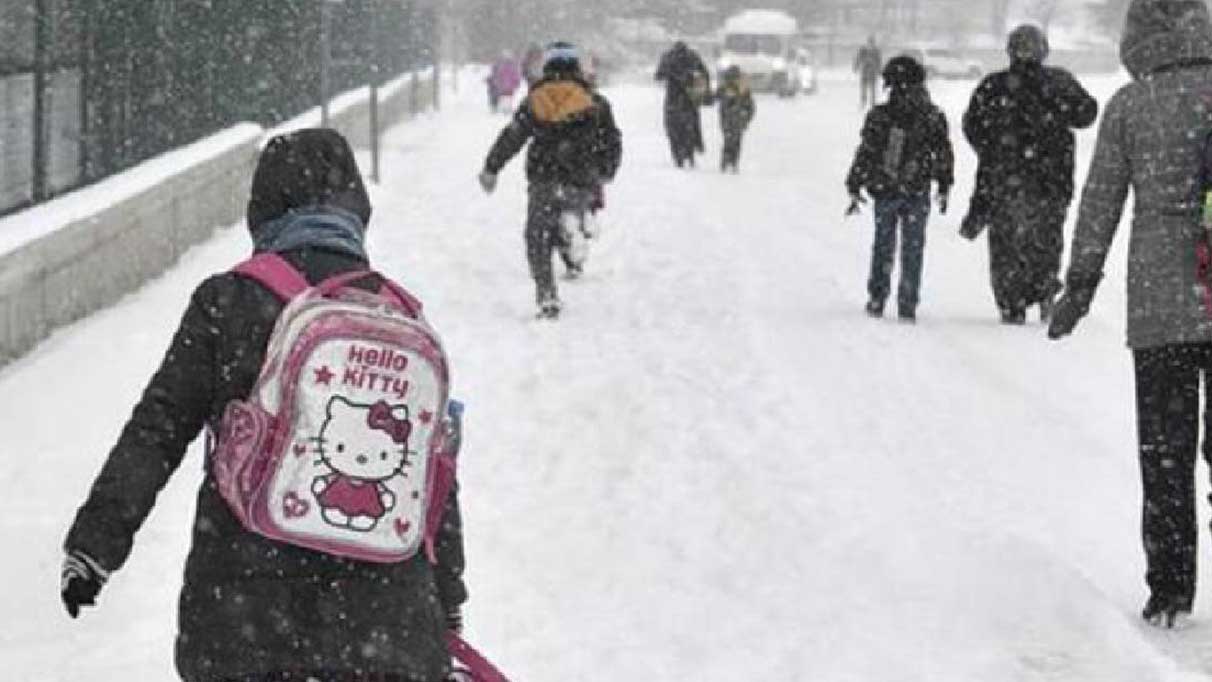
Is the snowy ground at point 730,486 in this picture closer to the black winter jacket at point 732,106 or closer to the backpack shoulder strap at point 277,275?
the backpack shoulder strap at point 277,275

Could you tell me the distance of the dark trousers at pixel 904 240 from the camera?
13.3 meters

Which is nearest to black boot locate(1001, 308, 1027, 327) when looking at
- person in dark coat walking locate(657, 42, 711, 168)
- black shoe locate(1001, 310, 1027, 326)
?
black shoe locate(1001, 310, 1027, 326)

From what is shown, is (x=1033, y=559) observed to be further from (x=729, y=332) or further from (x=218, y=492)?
(x=729, y=332)

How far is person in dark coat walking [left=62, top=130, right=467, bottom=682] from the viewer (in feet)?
11.6

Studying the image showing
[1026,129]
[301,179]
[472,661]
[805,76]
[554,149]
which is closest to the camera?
[301,179]

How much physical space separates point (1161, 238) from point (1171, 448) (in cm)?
62

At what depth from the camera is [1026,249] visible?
42.8 ft

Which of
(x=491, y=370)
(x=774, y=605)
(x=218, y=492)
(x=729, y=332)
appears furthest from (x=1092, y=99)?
(x=218, y=492)

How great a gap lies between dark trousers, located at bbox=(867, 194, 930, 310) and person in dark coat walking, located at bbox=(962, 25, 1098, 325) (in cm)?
45

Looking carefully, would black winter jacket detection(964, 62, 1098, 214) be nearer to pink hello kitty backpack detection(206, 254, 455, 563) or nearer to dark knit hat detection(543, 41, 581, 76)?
dark knit hat detection(543, 41, 581, 76)

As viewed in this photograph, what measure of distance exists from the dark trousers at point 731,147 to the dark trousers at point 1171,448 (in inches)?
828

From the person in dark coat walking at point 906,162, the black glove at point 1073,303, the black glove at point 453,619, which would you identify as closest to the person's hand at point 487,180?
the person in dark coat walking at point 906,162

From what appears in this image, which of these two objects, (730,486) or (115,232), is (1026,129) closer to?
(730,486)

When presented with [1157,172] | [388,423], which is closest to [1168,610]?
[1157,172]
